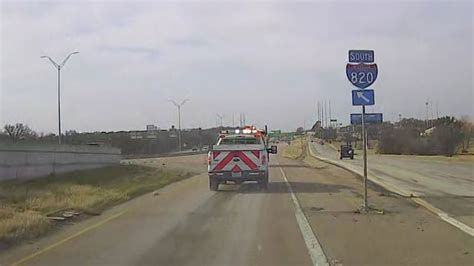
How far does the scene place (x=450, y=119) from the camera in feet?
306

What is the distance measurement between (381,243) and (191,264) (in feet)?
10.9

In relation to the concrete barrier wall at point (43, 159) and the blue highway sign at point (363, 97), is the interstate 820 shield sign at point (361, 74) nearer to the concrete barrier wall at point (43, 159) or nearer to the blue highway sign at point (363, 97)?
the blue highway sign at point (363, 97)

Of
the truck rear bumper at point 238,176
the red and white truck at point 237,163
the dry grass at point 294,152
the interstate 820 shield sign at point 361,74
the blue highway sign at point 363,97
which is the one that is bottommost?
the dry grass at point 294,152

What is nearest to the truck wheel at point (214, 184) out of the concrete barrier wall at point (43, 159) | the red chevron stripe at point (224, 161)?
the red chevron stripe at point (224, 161)

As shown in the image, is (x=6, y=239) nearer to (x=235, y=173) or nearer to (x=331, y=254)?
(x=331, y=254)

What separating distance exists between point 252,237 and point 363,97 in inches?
201

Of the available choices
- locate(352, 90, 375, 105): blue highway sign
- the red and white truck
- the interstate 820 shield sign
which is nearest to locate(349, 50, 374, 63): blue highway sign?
the interstate 820 shield sign

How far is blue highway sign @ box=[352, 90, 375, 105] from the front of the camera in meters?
14.4

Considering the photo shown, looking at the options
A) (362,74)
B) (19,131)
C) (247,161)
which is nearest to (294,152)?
(19,131)

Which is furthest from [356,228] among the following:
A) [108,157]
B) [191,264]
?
[108,157]

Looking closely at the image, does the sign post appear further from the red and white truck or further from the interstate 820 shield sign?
the red and white truck

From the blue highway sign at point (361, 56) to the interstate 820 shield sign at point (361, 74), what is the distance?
0.12 meters

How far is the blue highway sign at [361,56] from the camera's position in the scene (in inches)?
569

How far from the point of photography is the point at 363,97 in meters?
14.4
